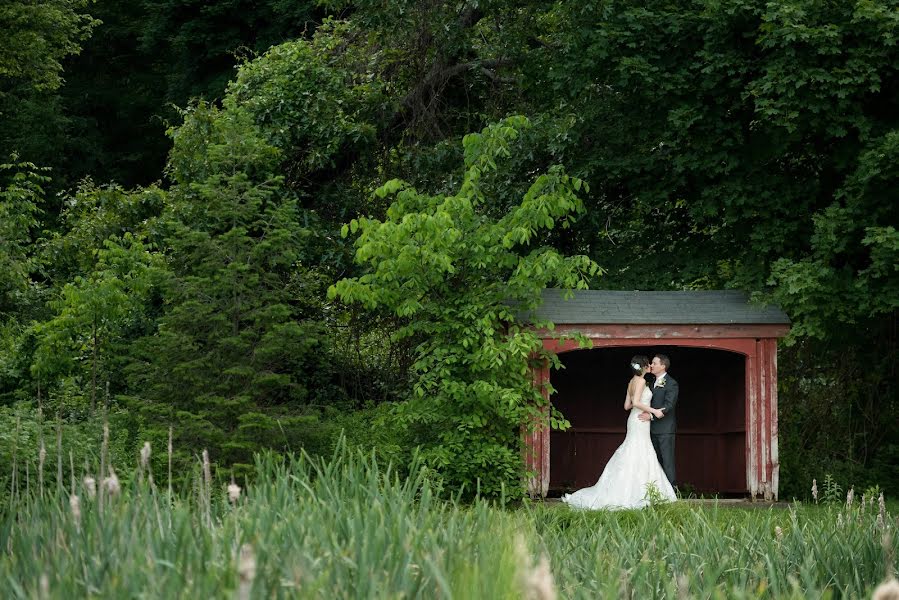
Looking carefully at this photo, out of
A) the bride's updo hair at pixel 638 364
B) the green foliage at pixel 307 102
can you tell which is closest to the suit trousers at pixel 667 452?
the bride's updo hair at pixel 638 364

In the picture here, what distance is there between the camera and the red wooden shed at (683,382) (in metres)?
13.1

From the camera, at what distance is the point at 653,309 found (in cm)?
1320

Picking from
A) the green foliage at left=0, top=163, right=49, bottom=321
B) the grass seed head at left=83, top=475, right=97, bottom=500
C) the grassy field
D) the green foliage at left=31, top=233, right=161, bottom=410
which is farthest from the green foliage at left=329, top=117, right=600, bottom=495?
the grass seed head at left=83, top=475, right=97, bottom=500

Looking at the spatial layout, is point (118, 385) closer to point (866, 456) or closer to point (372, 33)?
point (372, 33)

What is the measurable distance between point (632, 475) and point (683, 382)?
133 inches

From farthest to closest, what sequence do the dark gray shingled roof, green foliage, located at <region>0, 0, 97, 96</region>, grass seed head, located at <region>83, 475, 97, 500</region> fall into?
green foliage, located at <region>0, 0, 97, 96</region> < the dark gray shingled roof < grass seed head, located at <region>83, 475, 97, 500</region>

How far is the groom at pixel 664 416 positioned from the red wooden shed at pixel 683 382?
0.39 metres

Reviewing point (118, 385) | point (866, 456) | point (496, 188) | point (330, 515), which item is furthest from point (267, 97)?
point (330, 515)

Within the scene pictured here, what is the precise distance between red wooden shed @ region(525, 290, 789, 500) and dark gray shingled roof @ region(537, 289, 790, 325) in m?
0.01

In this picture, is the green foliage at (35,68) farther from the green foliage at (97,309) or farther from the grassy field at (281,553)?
the grassy field at (281,553)

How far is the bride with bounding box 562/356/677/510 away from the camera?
1260cm

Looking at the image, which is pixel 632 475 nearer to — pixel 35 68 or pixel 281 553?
pixel 281 553

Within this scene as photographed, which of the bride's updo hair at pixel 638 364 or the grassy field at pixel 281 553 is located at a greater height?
the bride's updo hair at pixel 638 364

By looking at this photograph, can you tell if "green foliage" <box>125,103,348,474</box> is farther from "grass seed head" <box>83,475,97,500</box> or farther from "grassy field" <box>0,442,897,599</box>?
"grass seed head" <box>83,475,97,500</box>
